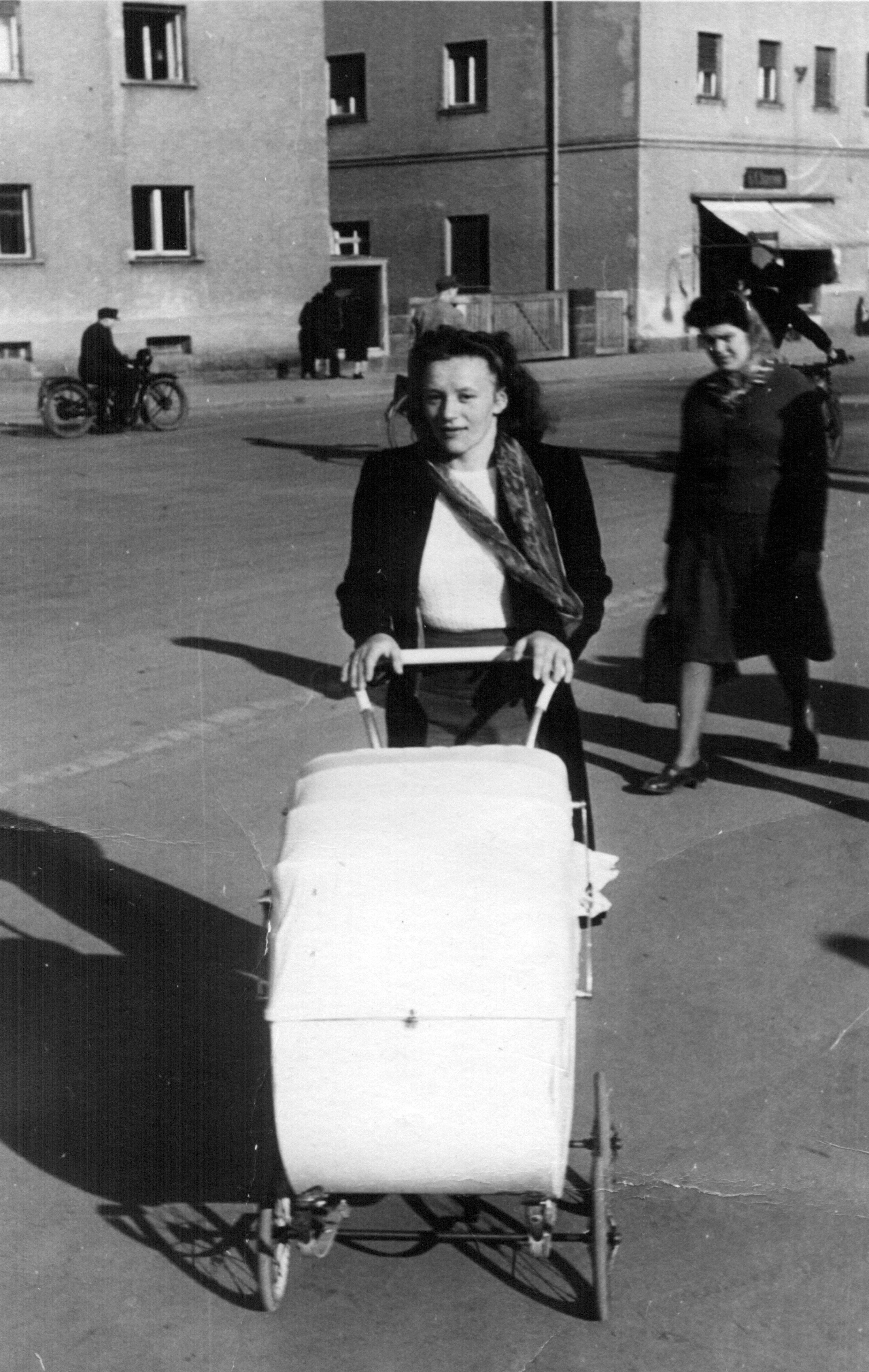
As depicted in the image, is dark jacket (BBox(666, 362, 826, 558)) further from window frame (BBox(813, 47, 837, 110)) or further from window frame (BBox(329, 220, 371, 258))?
window frame (BBox(813, 47, 837, 110))

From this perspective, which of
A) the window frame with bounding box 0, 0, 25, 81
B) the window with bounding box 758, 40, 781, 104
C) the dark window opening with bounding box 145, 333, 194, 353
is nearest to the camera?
the window frame with bounding box 0, 0, 25, 81

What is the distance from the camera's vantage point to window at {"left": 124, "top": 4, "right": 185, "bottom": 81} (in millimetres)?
31016

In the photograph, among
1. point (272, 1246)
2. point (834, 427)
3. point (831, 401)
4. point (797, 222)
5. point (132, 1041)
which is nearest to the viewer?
point (272, 1246)

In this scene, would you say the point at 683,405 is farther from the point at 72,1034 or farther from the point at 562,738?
the point at 72,1034

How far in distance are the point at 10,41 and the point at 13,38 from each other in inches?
3.8

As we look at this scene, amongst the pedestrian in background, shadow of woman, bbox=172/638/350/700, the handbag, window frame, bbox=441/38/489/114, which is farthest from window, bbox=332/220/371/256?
the handbag

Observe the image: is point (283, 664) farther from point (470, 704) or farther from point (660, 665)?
point (470, 704)

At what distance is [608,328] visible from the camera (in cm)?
3656

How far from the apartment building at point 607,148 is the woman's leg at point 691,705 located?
29.1 metres

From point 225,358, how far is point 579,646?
2887cm

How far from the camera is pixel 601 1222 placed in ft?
11.0

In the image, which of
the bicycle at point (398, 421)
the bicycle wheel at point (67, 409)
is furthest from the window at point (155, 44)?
the bicycle at point (398, 421)

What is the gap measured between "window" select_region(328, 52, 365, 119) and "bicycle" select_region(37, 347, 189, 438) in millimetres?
22452

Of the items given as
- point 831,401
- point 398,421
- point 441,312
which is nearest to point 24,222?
point 398,421
